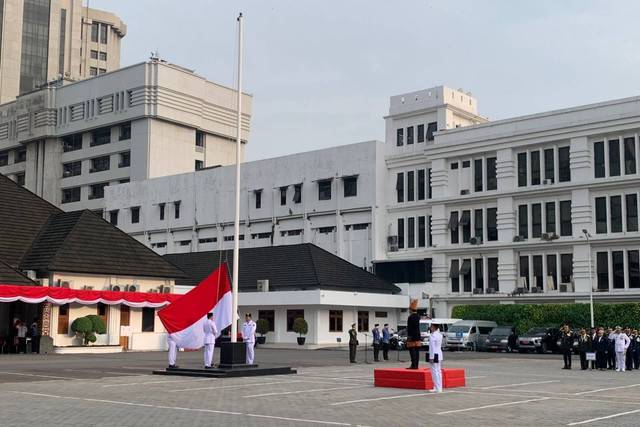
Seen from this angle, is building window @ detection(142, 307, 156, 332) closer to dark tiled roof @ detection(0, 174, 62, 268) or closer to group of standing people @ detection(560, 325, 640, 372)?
dark tiled roof @ detection(0, 174, 62, 268)

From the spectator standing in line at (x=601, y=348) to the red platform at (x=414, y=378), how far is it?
1205 cm

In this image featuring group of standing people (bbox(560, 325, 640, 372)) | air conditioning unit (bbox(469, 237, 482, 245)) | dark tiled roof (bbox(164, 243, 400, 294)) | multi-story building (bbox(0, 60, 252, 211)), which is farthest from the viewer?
multi-story building (bbox(0, 60, 252, 211))

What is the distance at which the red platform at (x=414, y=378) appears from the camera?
2058cm

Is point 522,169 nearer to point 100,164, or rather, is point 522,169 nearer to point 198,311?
point 198,311

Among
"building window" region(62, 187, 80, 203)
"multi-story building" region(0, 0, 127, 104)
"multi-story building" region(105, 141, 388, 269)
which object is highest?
"multi-story building" region(0, 0, 127, 104)

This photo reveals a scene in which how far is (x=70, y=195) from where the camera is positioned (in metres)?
95.5

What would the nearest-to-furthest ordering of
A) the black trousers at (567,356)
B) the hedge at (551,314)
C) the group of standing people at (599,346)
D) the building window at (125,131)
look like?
the group of standing people at (599,346), the black trousers at (567,356), the hedge at (551,314), the building window at (125,131)

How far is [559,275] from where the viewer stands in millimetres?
55594

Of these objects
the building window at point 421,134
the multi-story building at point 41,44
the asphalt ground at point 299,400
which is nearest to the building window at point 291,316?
the building window at point 421,134

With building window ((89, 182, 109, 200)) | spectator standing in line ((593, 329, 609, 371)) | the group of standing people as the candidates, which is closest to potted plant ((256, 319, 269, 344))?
the group of standing people

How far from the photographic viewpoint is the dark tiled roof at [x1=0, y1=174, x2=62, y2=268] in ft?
138

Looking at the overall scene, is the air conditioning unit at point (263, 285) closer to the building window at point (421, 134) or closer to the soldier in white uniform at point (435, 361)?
the building window at point (421, 134)

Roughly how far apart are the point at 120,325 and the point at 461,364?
19448 millimetres

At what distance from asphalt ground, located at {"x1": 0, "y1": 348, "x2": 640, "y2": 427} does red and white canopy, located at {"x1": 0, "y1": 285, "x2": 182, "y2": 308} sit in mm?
10580
